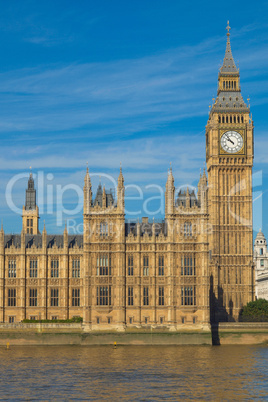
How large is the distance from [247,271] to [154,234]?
27981 millimetres

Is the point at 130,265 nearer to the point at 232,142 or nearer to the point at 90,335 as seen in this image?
the point at 90,335

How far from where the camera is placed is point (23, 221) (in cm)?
13538

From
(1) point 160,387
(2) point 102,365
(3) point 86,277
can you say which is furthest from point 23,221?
(1) point 160,387

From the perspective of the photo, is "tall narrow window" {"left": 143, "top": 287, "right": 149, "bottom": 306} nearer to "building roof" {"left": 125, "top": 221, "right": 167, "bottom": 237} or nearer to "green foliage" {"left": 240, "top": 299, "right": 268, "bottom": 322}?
"building roof" {"left": 125, "top": 221, "right": 167, "bottom": 237}

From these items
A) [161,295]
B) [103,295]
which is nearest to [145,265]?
[161,295]

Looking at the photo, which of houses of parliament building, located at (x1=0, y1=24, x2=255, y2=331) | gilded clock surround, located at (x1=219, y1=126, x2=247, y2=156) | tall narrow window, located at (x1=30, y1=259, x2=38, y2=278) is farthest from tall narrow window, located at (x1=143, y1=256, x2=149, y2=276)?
gilded clock surround, located at (x1=219, y1=126, x2=247, y2=156)

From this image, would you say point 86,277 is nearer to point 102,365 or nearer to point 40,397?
point 102,365

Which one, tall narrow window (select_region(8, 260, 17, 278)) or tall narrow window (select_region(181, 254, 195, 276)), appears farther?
tall narrow window (select_region(8, 260, 17, 278))

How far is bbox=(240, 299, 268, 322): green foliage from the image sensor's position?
115750 millimetres

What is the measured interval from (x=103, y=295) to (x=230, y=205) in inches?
1401

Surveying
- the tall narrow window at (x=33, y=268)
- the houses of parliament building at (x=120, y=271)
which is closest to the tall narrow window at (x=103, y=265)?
the houses of parliament building at (x=120, y=271)

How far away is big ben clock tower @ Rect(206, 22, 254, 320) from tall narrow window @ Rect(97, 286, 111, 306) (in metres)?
27.3

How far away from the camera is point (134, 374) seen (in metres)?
73.1

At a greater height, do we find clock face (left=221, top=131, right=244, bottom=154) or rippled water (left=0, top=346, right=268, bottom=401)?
clock face (left=221, top=131, right=244, bottom=154)
